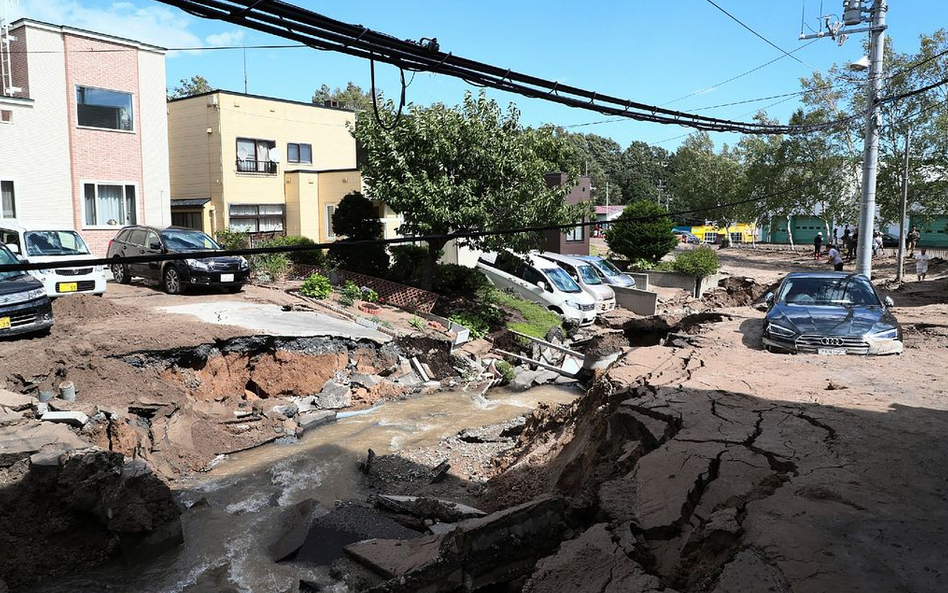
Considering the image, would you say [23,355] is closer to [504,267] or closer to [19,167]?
[19,167]

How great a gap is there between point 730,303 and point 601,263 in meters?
5.53

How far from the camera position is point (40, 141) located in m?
19.8

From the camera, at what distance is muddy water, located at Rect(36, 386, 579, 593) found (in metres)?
6.98

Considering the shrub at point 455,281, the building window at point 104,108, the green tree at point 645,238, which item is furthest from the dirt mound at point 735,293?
the building window at point 104,108

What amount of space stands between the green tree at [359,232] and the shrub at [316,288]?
2360 millimetres

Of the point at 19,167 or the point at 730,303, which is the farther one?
the point at 730,303

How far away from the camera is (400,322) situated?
1675cm

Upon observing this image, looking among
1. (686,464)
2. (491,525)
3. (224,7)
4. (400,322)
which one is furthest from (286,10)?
(400,322)

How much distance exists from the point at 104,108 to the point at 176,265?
8475mm

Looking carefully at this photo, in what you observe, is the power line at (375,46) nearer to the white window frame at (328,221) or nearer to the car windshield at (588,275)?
the car windshield at (588,275)

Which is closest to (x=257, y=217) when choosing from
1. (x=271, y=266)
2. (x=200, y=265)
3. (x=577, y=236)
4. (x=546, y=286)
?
(x=271, y=266)

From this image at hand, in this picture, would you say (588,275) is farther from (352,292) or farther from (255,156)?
(255,156)

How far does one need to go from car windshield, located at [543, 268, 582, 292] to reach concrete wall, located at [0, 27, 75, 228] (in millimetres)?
14520

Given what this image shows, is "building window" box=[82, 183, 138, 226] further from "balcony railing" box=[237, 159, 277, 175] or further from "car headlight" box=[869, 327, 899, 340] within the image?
"car headlight" box=[869, 327, 899, 340]
